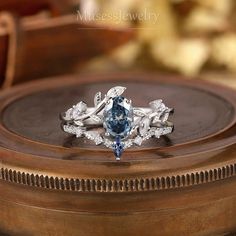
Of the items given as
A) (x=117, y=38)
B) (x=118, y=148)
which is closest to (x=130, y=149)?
(x=118, y=148)

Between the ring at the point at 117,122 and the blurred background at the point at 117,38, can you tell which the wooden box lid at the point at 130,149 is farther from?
the blurred background at the point at 117,38

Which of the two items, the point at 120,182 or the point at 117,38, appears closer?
the point at 120,182

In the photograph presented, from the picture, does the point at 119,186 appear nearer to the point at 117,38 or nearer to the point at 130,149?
the point at 130,149

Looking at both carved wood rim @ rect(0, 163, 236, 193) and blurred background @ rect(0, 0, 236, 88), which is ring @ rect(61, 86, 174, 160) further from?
blurred background @ rect(0, 0, 236, 88)

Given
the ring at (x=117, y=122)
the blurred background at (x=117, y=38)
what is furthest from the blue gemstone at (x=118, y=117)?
the blurred background at (x=117, y=38)

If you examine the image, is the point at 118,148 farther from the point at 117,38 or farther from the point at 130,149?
the point at 117,38

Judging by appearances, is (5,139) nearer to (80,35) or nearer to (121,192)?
(121,192)
